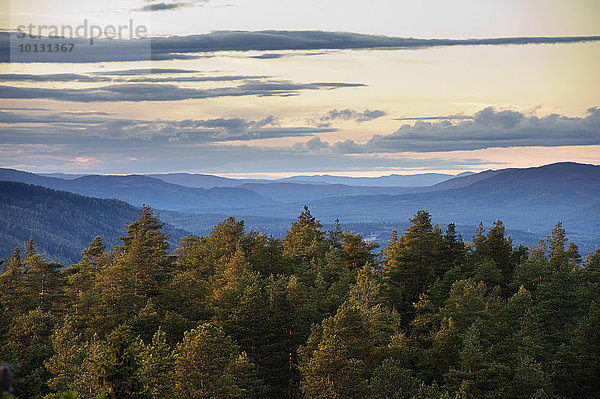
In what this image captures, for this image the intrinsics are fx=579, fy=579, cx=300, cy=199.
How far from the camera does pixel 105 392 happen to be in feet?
81.4

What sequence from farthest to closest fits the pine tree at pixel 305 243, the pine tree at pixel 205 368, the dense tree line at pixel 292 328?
the pine tree at pixel 305 243
the dense tree line at pixel 292 328
the pine tree at pixel 205 368

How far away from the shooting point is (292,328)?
4606cm

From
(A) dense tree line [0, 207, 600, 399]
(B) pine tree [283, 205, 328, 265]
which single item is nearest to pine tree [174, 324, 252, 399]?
(A) dense tree line [0, 207, 600, 399]

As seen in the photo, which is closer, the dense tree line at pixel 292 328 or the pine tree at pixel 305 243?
the dense tree line at pixel 292 328

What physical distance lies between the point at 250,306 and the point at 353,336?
→ 8.07m

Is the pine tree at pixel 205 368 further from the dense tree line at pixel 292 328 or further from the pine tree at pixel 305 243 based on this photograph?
the pine tree at pixel 305 243

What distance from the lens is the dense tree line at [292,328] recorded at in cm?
3284

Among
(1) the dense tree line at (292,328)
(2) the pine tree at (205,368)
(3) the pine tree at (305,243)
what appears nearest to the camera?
(2) the pine tree at (205,368)

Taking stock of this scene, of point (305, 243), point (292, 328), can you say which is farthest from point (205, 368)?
point (305, 243)

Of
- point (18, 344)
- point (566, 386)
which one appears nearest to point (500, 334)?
point (566, 386)

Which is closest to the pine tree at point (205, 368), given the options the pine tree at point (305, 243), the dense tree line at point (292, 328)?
the dense tree line at point (292, 328)

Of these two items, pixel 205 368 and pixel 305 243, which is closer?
pixel 205 368

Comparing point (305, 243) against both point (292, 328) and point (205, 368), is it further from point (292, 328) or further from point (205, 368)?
point (205, 368)

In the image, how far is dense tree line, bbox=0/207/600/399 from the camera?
108 ft
